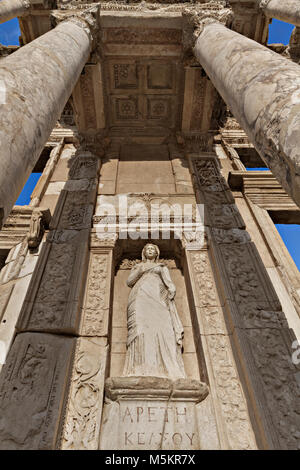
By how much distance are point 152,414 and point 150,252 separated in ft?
10.1

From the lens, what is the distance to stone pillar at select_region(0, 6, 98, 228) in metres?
2.62

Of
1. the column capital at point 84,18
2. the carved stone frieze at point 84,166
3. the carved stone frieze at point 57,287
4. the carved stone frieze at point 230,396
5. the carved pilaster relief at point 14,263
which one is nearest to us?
the carved stone frieze at point 230,396

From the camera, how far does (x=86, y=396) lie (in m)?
4.12

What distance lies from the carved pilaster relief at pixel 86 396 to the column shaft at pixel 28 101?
2.84 meters

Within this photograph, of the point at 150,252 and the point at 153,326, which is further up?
the point at 150,252

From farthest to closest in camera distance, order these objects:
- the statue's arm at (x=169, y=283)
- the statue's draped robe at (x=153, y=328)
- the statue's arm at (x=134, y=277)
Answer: the statue's arm at (x=134, y=277)
the statue's arm at (x=169, y=283)
the statue's draped robe at (x=153, y=328)

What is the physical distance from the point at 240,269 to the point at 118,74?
7.61m

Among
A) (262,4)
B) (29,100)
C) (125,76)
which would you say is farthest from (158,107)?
(29,100)

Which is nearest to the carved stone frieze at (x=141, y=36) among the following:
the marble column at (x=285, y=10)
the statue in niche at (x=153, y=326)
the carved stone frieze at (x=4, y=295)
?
the marble column at (x=285, y=10)

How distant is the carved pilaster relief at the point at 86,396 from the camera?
12.3ft

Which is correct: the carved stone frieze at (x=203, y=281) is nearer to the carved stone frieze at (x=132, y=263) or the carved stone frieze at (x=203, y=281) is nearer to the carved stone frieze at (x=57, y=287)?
the carved stone frieze at (x=132, y=263)

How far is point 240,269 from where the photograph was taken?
564cm

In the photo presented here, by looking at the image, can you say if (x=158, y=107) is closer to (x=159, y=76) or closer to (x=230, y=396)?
(x=159, y=76)
